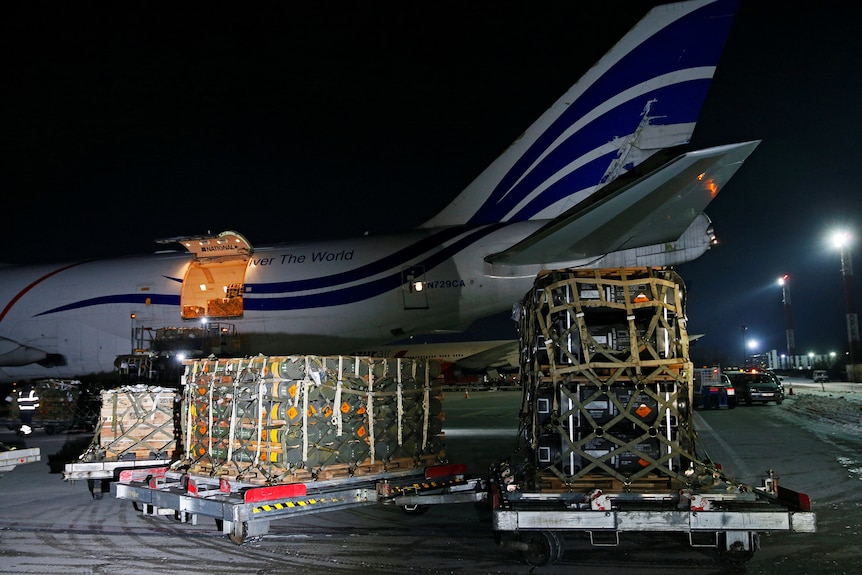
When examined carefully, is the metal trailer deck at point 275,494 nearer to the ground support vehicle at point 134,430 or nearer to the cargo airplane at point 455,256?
the ground support vehicle at point 134,430

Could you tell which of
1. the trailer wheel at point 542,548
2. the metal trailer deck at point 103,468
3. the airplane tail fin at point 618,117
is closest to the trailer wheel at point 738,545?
the trailer wheel at point 542,548

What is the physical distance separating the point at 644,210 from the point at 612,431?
3.48 metres

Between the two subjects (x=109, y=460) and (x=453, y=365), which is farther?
(x=453, y=365)

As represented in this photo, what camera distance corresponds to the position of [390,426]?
941cm

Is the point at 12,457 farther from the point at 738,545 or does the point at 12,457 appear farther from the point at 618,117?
the point at 618,117

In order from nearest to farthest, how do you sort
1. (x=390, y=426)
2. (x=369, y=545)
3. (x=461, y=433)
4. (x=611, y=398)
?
(x=611, y=398), (x=369, y=545), (x=390, y=426), (x=461, y=433)

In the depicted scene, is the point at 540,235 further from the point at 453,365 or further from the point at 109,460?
the point at 453,365

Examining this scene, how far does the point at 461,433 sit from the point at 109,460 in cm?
989

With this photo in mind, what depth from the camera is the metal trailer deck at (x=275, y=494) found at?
24.9 feet

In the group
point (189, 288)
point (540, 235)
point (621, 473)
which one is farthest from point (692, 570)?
point (189, 288)

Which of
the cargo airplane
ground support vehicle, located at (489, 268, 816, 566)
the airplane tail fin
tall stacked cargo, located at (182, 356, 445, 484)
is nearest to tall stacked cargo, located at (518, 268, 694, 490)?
ground support vehicle, located at (489, 268, 816, 566)

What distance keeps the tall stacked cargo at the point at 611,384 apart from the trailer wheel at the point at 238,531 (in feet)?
9.40

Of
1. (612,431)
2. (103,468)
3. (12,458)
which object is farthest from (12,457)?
(612,431)

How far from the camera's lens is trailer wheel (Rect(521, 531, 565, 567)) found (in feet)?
22.7
